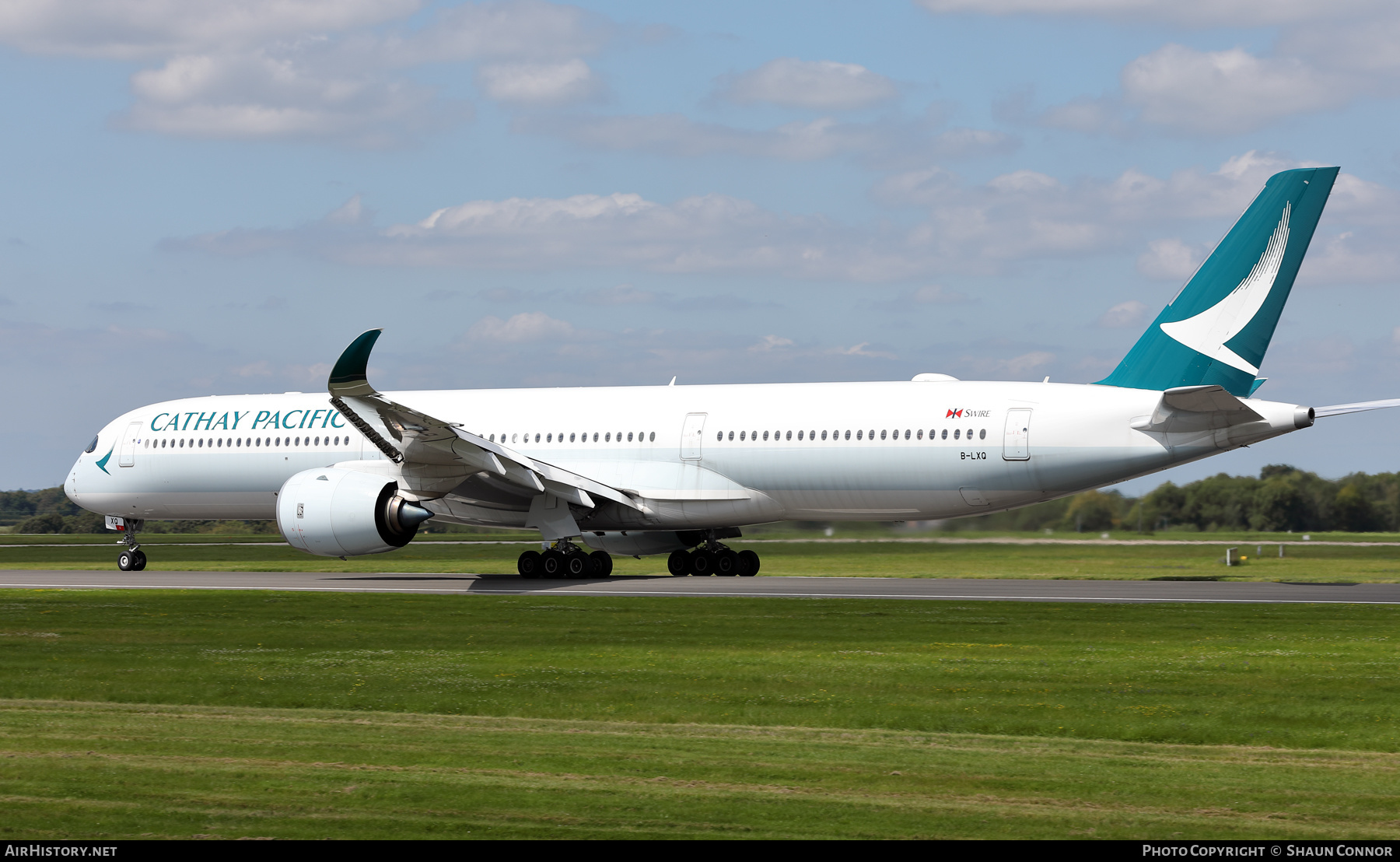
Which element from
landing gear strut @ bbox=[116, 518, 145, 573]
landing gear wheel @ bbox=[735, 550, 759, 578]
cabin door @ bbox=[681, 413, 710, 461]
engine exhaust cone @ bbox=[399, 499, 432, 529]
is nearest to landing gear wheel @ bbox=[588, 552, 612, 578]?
cabin door @ bbox=[681, 413, 710, 461]

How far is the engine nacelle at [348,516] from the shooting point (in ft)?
94.1

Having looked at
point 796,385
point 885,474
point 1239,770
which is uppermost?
point 796,385

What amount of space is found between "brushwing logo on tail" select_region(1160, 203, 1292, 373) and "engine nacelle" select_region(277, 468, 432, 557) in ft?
51.4

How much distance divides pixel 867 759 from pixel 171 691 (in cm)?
705

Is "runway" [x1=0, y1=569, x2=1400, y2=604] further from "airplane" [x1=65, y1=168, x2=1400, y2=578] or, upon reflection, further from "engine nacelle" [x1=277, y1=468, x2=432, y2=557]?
"airplane" [x1=65, y1=168, x2=1400, y2=578]

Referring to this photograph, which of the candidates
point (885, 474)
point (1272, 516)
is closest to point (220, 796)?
point (885, 474)

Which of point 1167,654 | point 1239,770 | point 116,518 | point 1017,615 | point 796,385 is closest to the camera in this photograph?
point 1239,770

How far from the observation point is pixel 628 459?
31.4 m

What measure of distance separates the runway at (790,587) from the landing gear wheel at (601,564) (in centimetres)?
33

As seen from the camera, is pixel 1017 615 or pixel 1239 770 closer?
pixel 1239 770

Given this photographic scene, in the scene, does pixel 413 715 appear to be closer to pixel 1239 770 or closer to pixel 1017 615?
pixel 1239 770

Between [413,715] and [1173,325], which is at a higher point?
[1173,325]

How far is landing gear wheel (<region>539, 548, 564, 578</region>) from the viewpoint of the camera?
3017cm

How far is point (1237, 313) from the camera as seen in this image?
26656 millimetres
